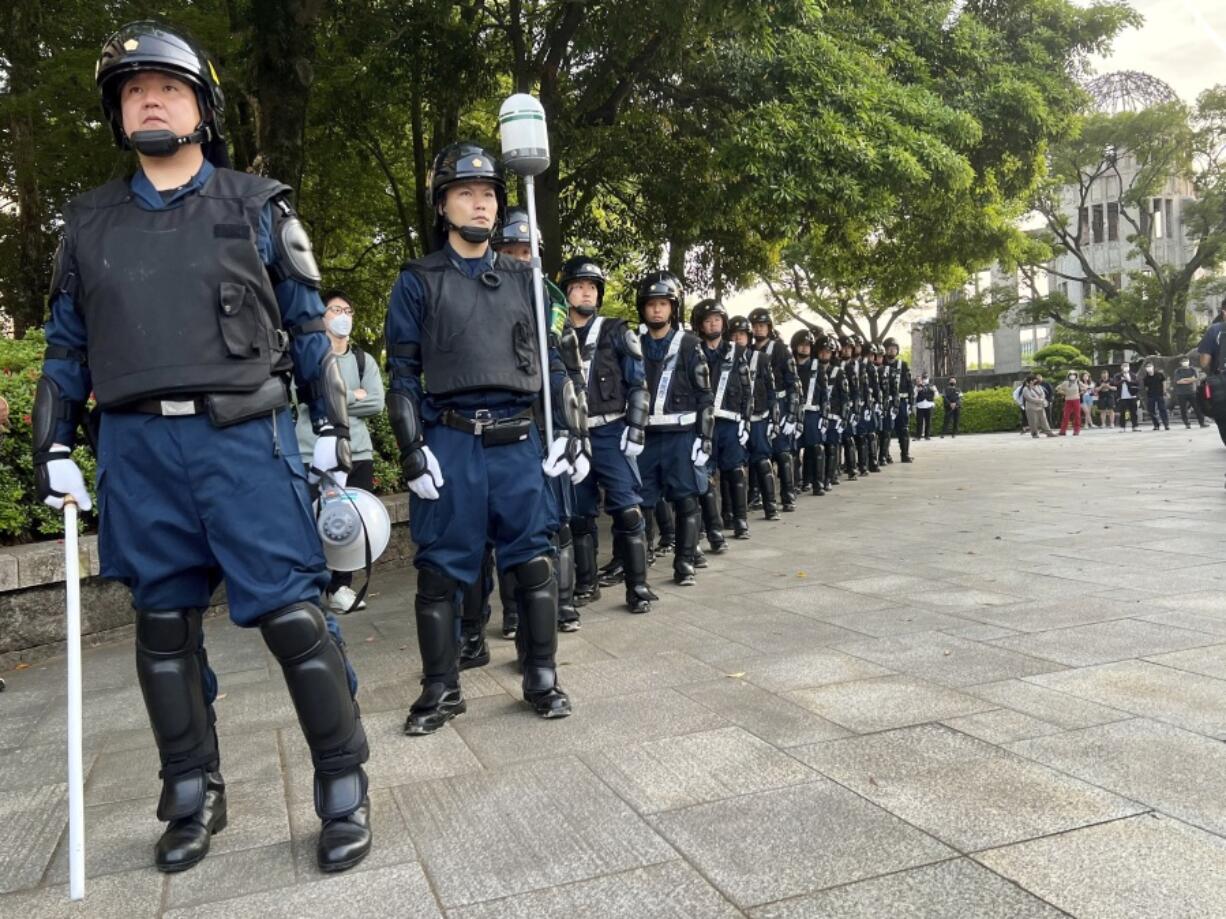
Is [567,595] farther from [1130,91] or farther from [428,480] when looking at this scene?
[1130,91]

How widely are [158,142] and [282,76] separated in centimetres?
644

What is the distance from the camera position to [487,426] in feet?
12.7

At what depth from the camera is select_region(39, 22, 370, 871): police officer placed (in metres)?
2.72

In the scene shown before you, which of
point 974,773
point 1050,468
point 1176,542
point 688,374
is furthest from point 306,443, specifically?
point 1050,468

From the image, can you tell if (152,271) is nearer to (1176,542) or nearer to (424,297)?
(424,297)

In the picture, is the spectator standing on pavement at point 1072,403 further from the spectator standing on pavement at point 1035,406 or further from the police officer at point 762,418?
the police officer at point 762,418

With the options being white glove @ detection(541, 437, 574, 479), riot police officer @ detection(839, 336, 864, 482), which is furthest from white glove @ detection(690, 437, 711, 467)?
riot police officer @ detection(839, 336, 864, 482)

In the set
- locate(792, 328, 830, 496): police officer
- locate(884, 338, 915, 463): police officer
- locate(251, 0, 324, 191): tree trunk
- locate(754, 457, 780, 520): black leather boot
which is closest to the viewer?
locate(251, 0, 324, 191): tree trunk

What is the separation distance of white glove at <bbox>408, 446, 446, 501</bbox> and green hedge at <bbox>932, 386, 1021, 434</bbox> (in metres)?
31.1

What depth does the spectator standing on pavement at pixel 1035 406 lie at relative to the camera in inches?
Answer: 1067

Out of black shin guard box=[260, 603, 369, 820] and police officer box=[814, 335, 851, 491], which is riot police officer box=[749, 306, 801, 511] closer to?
police officer box=[814, 335, 851, 491]

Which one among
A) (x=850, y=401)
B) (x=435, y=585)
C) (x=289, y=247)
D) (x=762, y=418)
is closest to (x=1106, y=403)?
(x=850, y=401)

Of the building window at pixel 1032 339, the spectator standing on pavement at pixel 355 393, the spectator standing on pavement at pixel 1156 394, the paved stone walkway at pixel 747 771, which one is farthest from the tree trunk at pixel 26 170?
the building window at pixel 1032 339

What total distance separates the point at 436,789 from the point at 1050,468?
46.1 ft
